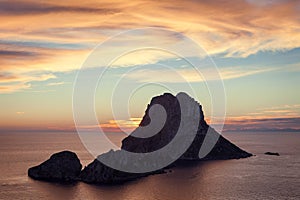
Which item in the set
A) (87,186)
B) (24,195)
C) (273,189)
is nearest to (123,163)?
(87,186)

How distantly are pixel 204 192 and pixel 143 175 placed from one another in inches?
1564

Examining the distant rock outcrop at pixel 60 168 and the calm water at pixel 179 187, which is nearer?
the calm water at pixel 179 187

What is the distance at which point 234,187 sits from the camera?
14112cm

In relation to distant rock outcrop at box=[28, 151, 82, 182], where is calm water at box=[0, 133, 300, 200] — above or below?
below

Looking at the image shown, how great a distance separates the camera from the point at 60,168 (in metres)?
158

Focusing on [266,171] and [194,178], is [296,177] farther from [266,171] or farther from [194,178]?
[194,178]

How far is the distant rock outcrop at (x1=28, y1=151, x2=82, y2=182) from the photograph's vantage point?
15588cm

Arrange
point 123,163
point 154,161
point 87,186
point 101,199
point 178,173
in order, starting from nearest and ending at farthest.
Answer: point 101,199 < point 87,186 < point 123,163 < point 178,173 < point 154,161

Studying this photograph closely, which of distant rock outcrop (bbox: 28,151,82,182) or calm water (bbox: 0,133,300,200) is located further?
distant rock outcrop (bbox: 28,151,82,182)

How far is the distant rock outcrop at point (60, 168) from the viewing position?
156 meters

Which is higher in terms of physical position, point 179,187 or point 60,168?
point 60,168

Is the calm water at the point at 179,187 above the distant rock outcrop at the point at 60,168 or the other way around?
the other way around

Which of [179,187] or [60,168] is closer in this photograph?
[179,187]

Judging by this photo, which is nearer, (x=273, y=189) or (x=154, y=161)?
(x=273, y=189)
